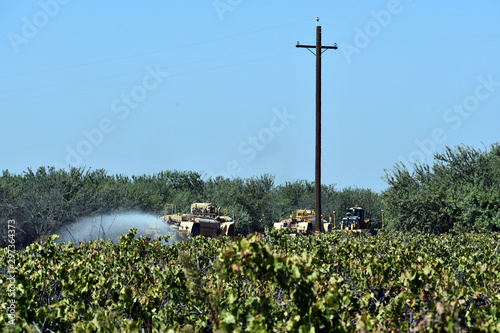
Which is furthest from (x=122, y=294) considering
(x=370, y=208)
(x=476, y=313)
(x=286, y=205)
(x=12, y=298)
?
(x=370, y=208)

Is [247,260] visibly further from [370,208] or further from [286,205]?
[370,208]

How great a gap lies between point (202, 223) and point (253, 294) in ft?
93.5

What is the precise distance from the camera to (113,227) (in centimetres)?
4281

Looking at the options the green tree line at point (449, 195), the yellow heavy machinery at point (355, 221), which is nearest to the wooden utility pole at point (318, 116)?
the green tree line at point (449, 195)

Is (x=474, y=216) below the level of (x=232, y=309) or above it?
above

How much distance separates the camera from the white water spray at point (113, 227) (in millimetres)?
36247

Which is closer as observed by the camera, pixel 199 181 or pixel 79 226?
pixel 79 226

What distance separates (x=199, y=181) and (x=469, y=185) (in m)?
51.7

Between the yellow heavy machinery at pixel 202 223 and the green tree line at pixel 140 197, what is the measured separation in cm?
580

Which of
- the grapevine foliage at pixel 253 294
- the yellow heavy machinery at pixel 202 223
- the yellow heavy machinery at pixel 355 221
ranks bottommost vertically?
the grapevine foliage at pixel 253 294

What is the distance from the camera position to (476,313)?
637 centimetres

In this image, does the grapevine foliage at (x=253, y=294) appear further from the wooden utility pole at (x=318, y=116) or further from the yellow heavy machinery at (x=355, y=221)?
the yellow heavy machinery at (x=355, y=221)

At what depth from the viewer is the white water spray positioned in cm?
3625

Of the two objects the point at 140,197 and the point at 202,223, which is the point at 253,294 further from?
the point at 140,197
